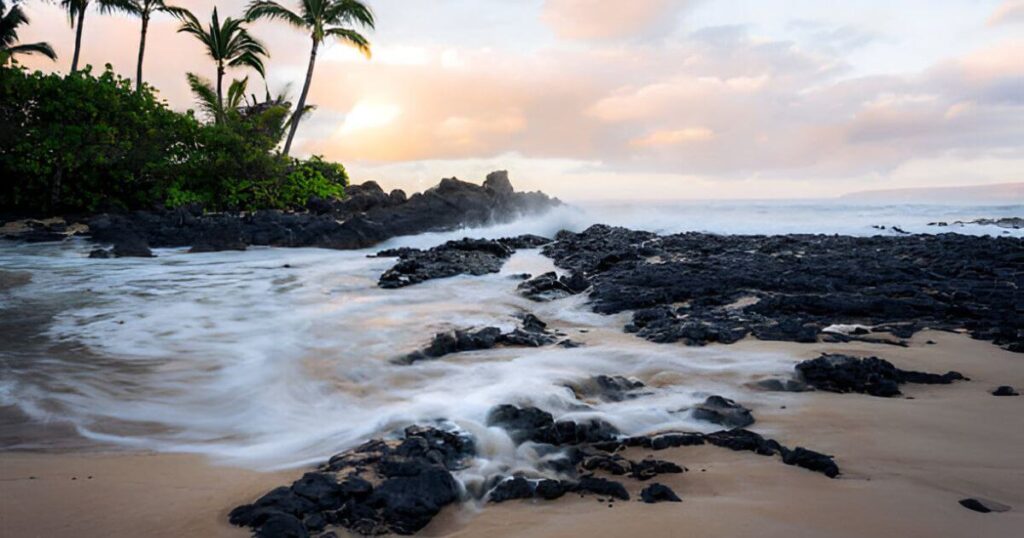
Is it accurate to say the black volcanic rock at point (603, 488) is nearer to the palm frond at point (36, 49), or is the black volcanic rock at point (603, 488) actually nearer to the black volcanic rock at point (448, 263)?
the black volcanic rock at point (448, 263)

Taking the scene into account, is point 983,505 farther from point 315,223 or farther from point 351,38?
point 351,38

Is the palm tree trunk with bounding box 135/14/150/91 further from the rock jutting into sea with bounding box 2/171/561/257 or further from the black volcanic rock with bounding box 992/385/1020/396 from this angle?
the black volcanic rock with bounding box 992/385/1020/396

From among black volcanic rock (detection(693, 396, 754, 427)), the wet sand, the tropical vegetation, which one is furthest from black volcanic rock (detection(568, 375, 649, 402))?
the tropical vegetation

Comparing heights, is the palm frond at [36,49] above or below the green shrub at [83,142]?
above

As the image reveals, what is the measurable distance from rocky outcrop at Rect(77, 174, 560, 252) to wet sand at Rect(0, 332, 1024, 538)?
12.1 m

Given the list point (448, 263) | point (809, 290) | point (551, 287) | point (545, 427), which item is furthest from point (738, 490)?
point (448, 263)

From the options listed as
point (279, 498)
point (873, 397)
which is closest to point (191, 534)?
point (279, 498)

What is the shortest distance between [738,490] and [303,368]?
11.4 ft

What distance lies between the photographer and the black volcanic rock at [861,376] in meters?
3.68

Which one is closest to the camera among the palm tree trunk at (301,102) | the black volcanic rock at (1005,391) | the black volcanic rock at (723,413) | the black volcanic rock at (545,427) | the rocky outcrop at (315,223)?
the black volcanic rock at (545,427)

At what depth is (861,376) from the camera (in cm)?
375

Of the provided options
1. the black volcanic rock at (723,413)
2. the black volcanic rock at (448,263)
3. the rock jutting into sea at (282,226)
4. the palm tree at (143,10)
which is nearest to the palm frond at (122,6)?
the palm tree at (143,10)

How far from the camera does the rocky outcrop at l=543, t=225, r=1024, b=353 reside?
5348mm

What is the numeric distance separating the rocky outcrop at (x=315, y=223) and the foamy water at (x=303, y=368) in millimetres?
5829
